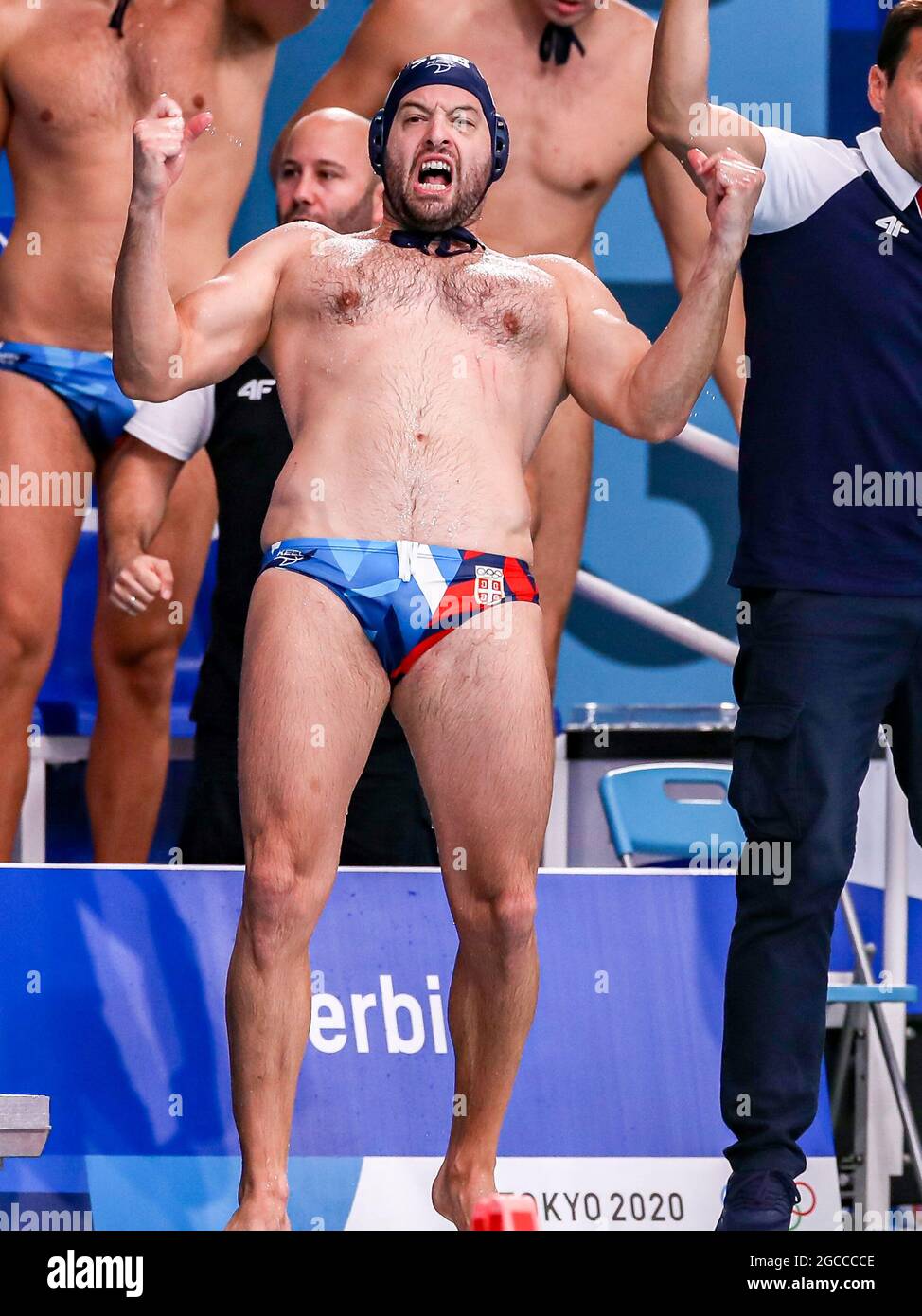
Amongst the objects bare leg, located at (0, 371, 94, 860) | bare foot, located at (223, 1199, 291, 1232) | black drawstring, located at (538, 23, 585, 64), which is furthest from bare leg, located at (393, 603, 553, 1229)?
black drawstring, located at (538, 23, 585, 64)

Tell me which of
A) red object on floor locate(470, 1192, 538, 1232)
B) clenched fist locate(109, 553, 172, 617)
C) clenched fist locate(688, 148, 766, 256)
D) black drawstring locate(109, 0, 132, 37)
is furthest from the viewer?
black drawstring locate(109, 0, 132, 37)

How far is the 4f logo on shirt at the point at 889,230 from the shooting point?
129 inches

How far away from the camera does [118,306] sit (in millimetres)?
2941

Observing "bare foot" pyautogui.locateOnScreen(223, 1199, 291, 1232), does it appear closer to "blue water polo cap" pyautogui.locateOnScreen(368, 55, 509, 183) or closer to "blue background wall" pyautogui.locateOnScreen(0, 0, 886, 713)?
"blue water polo cap" pyautogui.locateOnScreen(368, 55, 509, 183)

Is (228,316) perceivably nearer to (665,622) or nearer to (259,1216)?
(259,1216)

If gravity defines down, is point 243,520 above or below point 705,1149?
above

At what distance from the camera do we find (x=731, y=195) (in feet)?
9.80

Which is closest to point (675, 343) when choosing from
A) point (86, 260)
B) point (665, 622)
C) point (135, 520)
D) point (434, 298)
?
point (434, 298)

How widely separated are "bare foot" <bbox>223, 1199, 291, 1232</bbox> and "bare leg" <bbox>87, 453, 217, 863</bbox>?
1.63 m

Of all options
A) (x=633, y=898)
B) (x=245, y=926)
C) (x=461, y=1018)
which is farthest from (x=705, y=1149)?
(x=245, y=926)

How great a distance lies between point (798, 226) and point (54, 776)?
2876 millimetres

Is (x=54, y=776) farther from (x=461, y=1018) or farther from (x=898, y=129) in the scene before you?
(x=898, y=129)

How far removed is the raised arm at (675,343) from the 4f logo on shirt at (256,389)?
50.0 inches

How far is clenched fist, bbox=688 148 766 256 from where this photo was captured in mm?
2986
